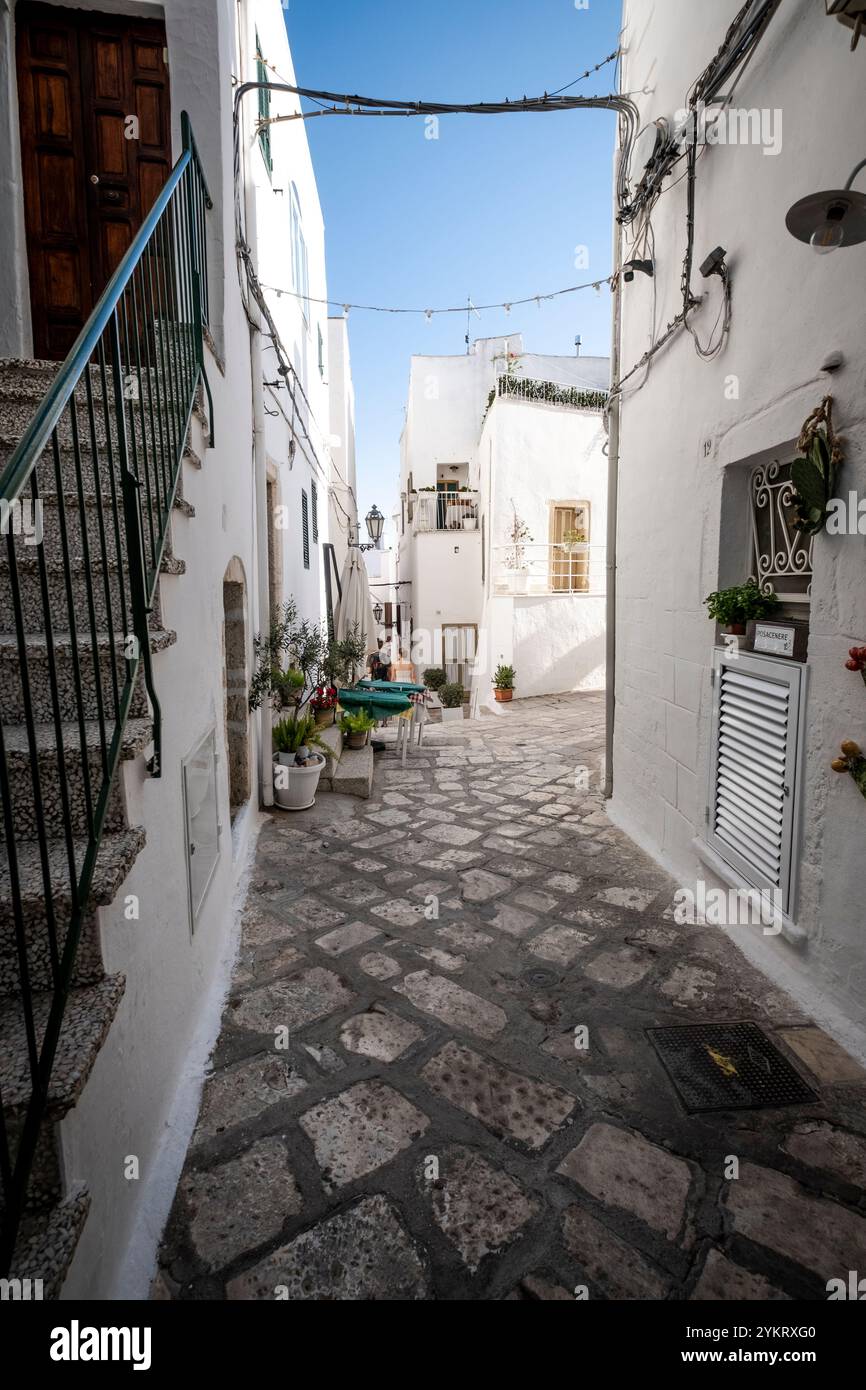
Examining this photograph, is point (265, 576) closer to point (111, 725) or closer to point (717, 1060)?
point (111, 725)

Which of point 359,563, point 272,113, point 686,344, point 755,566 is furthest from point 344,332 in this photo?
point 755,566

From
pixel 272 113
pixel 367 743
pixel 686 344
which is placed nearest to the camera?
pixel 686 344

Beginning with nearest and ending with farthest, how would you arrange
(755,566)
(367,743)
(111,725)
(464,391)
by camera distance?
(111,725) < (755,566) < (367,743) < (464,391)

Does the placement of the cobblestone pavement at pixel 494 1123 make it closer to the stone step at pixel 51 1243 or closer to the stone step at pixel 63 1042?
the stone step at pixel 51 1243

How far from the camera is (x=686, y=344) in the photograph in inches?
172

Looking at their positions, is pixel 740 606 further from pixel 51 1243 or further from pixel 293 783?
pixel 293 783

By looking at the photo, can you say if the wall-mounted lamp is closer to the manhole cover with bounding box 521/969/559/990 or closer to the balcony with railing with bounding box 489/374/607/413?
the manhole cover with bounding box 521/969/559/990

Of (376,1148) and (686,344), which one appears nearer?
(376,1148)

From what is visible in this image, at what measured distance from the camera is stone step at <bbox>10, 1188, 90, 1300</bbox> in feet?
4.14

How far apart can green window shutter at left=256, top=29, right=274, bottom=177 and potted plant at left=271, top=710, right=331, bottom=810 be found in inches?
213

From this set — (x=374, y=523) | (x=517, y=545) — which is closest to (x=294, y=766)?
(x=374, y=523)

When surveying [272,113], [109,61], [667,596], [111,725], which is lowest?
[111,725]

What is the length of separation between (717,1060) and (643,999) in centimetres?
45

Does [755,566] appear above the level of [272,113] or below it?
below
